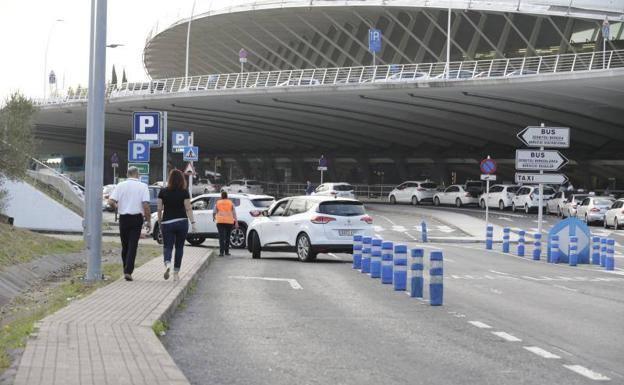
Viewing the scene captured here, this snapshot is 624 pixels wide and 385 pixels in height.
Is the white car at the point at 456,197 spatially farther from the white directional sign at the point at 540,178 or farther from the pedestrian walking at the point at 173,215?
the pedestrian walking at the point at 173,215

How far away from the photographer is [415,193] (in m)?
63.3

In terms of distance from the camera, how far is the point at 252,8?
268ft

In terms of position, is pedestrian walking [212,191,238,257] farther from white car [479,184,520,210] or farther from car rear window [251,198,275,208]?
white car [479,184,520,210]

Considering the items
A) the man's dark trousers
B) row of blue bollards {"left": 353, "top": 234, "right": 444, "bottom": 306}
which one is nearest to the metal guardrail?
row of blue bollards {"left": 353, "top": 234, "right": 444, "bottom": 306}

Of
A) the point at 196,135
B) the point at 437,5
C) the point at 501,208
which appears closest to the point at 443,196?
the point at 501,208

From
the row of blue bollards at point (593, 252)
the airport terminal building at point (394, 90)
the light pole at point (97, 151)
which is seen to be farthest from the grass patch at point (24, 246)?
the airport terminal building at point (394, 90)

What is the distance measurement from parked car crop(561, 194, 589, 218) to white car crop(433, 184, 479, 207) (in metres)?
11.9

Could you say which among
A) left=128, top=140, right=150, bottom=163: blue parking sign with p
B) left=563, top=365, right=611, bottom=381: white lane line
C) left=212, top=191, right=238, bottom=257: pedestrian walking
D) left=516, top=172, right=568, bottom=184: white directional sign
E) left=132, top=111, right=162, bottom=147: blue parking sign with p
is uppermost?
left=132, top=111, right=162, bottom=147: blue parking sign with p

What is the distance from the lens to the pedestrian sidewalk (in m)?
6.39

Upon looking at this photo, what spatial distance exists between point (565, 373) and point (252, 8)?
76442 mm

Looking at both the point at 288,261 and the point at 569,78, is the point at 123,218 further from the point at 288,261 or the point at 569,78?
the point at 569,78

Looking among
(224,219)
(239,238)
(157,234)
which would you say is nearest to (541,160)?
(239,238)

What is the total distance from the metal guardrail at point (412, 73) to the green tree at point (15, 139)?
3074cm

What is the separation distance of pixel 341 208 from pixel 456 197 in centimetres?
3946
